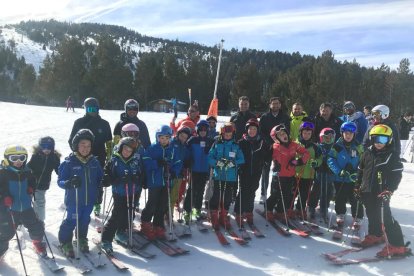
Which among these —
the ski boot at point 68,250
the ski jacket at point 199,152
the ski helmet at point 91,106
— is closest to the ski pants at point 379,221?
the ski jacket at point 199,152

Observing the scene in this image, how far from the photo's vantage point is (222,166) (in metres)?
6.23

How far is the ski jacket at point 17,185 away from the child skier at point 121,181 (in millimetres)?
967

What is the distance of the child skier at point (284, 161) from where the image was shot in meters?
6.44

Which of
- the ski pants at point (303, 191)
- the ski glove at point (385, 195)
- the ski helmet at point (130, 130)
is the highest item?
the ski helmet at point (130, 130)

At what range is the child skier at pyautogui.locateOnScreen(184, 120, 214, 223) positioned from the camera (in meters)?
6.51

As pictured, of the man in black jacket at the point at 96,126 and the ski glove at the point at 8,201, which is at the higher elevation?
the man in black jacket at the point at 96,126

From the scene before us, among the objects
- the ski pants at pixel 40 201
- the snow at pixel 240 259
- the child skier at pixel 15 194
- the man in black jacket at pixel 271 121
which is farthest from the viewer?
the man in black jacket at pixel 271 121

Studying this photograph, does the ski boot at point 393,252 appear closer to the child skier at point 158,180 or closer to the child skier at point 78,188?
the child skier at point 158,180

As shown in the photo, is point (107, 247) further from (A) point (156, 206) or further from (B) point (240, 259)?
(B) point (240, 259)

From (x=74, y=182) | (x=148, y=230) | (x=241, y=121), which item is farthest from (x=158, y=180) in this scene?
(x=241, y=121)

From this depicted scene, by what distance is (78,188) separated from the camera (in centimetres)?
505

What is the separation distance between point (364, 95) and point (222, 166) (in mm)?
53520

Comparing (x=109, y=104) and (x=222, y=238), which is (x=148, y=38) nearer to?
(x=109, y=104)

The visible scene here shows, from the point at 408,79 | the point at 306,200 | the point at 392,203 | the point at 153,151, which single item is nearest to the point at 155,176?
the point at 153,151
